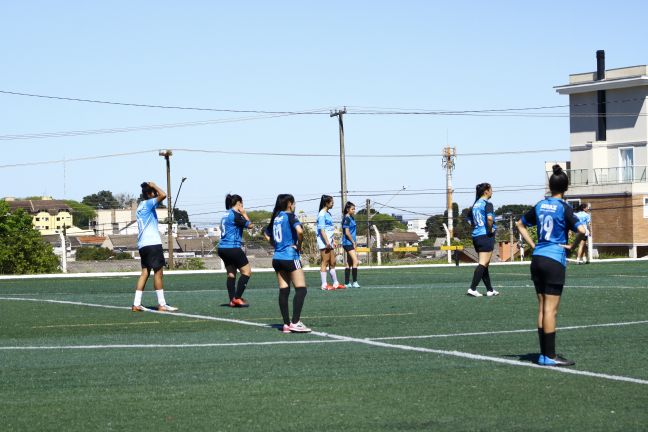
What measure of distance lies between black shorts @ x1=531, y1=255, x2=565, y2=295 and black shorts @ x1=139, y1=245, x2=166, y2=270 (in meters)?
7.68

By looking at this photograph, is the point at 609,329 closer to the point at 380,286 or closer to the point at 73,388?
the point at 73,388

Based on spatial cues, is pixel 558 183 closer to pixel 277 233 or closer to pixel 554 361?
pixel 554 361

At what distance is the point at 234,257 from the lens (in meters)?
17.5

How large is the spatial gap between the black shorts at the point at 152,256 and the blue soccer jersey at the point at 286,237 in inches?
142

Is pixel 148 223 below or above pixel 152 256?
above

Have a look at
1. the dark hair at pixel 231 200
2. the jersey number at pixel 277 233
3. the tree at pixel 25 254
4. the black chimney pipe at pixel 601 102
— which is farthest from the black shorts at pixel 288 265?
the black chimney pipe at pixel 601 102

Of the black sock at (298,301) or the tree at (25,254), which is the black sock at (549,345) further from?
the tree at (25,254)

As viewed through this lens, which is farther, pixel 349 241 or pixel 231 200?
pixel 349 241

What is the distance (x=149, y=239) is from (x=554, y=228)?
25.8ft

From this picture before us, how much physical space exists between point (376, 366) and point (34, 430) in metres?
Answer: 3.69

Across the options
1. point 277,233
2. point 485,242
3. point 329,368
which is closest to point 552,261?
point 329,368

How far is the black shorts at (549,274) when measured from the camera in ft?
33.1


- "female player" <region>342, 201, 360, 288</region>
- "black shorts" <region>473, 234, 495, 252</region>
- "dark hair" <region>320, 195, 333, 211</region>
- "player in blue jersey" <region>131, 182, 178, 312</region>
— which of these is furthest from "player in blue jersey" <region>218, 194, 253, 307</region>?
"female player" <region>342, 201, 360, 288</region>

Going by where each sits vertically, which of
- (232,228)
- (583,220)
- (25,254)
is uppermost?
(583,220)
